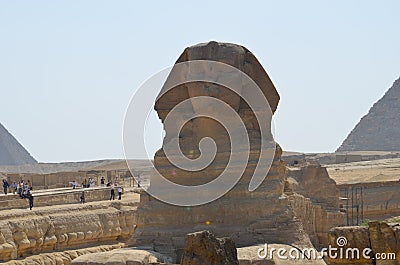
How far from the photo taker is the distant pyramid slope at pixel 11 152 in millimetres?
149875

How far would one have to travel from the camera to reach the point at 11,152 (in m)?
153

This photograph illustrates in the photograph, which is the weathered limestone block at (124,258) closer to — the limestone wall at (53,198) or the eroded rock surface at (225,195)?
the eroded rock surface at (225,195)

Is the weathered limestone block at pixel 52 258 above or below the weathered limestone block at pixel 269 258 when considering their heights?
below

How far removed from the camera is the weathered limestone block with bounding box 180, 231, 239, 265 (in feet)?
33.1

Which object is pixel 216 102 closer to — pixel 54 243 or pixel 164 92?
pixel 164 92

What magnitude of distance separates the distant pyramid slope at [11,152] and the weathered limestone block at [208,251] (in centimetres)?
13999

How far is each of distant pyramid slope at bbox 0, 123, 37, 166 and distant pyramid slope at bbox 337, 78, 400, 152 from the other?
5585 centimetres

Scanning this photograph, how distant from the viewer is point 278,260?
1772cm

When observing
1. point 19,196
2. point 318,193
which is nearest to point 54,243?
point 19,196

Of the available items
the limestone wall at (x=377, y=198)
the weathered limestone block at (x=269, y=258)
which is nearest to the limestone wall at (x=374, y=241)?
the weathered limestone block at (x=269, y=258)

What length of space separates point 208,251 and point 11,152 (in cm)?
14643

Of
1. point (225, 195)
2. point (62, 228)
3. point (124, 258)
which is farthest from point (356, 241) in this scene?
point (62, 228)

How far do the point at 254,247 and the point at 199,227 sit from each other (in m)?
1.72

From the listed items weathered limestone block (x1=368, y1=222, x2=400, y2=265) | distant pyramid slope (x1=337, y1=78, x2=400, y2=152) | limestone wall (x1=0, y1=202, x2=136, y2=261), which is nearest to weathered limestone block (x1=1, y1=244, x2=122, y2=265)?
limestone wall (x1=0, y1=202, x2=136, y2=261)
